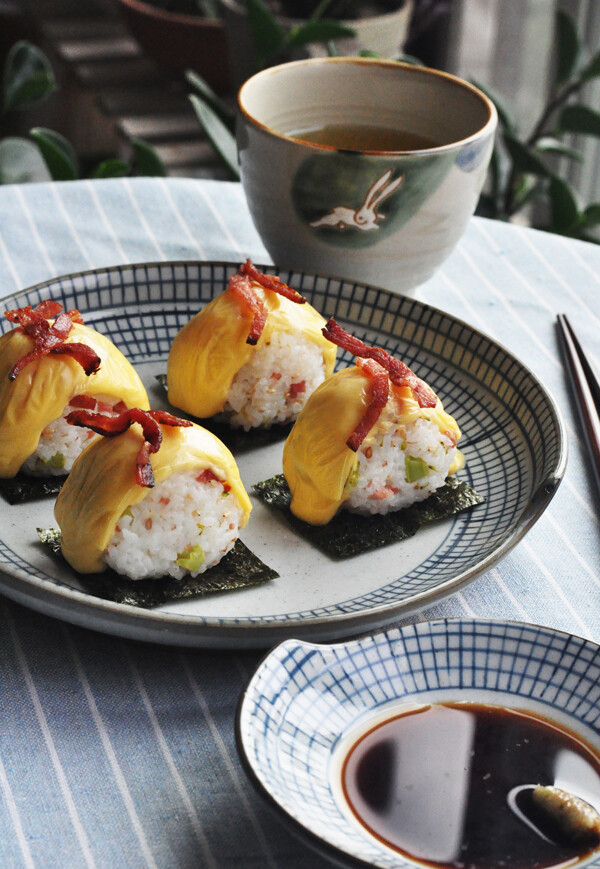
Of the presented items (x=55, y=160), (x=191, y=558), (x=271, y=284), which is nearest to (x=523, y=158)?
(x=55, y=160)

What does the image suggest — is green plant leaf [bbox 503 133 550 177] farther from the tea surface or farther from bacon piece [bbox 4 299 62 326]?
bacon piece [bbox 4 299 62 326]

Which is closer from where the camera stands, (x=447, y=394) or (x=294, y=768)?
(x=294, y=768)

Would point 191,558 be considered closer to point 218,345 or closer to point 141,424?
point 141,424

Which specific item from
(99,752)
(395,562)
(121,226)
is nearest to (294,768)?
(99,752)

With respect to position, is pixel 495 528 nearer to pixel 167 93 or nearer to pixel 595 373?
pixel 595 373

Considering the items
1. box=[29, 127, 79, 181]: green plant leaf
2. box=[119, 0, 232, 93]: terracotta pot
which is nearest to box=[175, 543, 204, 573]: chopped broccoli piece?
box=[29, 127, 79, 181]: green plant leaf

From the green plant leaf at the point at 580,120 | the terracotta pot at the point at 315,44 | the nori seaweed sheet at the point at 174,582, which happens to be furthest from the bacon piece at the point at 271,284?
the terracotta pot at the point at 315,44
